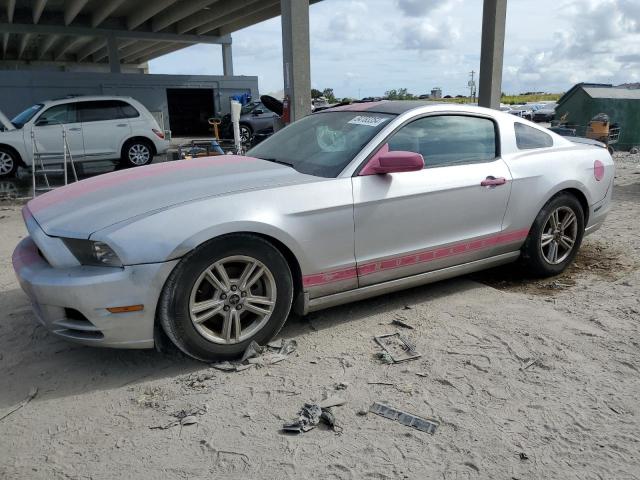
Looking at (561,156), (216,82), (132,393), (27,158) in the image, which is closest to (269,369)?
(132,393)

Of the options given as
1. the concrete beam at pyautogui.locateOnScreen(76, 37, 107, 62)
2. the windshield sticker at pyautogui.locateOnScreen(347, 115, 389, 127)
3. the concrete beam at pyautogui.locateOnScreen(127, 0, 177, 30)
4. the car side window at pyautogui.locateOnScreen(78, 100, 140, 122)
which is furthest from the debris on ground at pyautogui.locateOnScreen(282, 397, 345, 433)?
the concrete beam at pyautogui.locateOnScreen(76, 37, 107, 62)

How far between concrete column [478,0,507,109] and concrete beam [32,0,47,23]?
55.9 ft

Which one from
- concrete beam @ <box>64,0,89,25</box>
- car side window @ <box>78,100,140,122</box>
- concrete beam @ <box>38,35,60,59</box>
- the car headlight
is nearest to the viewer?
the car headlight

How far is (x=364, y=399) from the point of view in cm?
275

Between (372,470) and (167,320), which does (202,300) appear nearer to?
(167,320)

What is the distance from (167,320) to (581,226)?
359 cm

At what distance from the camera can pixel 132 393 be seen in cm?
286

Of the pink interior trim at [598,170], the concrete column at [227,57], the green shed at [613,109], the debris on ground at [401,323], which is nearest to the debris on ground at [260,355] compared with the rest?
the debris on ground at [401,323]

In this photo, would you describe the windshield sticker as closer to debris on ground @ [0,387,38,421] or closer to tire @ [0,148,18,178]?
debris on ground @ [0,387,38,421]

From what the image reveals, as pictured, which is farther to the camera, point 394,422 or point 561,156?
point 561,156

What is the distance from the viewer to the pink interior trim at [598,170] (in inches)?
182

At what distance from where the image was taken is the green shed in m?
15.7

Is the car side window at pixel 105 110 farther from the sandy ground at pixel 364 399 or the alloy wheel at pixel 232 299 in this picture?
the alloy wheel at pixel 232 299

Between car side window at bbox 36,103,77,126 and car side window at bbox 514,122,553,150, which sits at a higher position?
car side window at bbox 36,103,77,126
